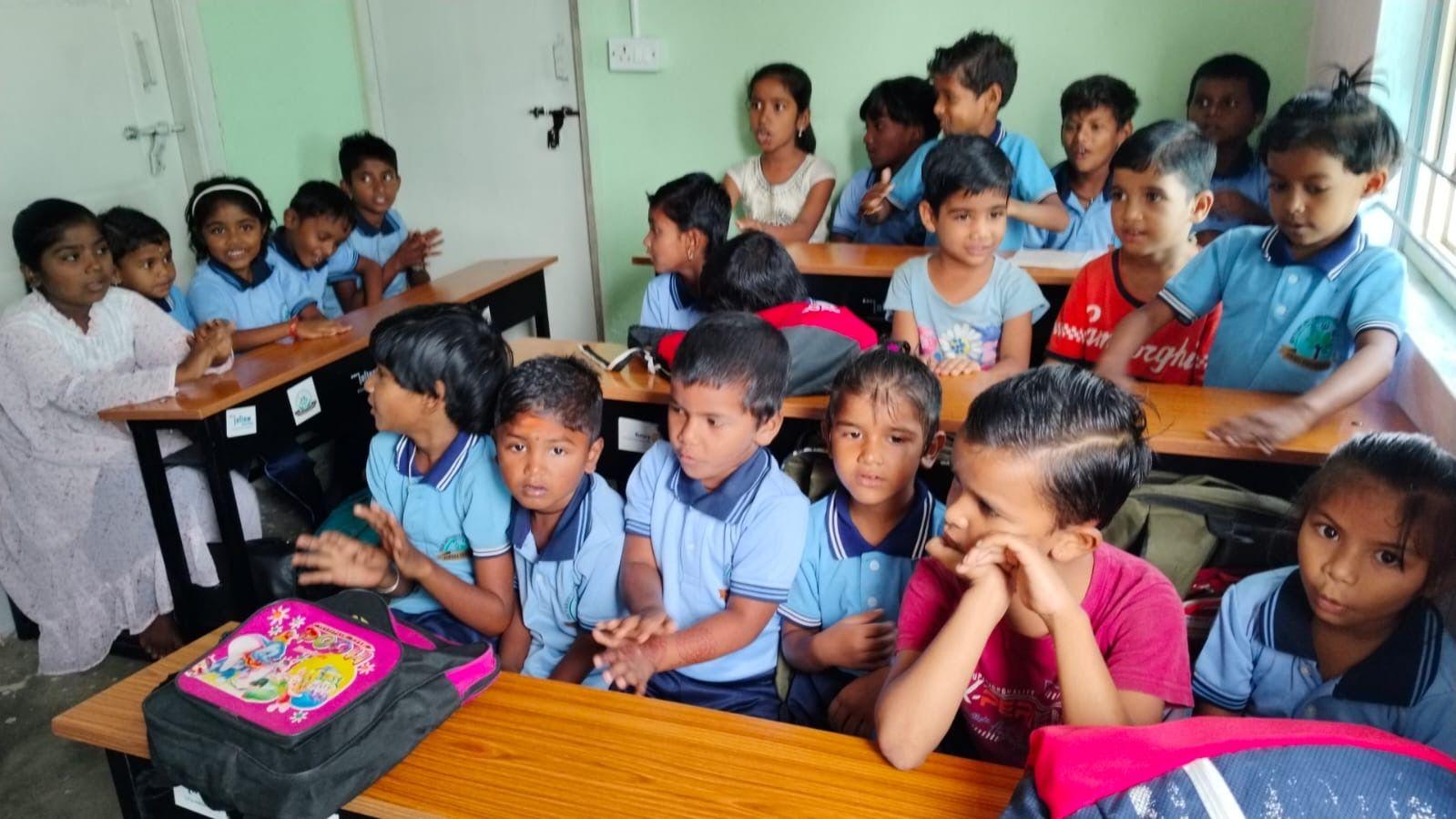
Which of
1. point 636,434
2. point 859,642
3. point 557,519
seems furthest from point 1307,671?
point 636,434

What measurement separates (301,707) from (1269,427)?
1528 millimetres

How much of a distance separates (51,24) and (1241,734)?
3919 mm

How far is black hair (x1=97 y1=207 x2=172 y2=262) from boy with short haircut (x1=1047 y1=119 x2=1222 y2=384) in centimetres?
259

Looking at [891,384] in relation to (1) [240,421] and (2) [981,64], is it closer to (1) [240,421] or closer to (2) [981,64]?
(1) [240,421]

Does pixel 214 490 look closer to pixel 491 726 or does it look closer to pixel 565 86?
pixel 491 726

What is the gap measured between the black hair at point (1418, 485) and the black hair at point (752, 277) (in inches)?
51.5

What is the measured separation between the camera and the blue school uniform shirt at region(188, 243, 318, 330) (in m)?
3.09

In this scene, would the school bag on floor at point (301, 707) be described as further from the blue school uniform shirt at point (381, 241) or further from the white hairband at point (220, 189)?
the blue school uniform shirt at point (381, 241)

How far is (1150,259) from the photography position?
229 centimetres

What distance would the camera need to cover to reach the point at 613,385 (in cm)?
218

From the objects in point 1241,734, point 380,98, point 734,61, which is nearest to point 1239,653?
point 1241,734

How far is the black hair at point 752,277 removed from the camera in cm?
228

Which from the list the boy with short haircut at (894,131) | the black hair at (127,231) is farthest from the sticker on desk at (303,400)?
the boy with short haircut at (894,131)

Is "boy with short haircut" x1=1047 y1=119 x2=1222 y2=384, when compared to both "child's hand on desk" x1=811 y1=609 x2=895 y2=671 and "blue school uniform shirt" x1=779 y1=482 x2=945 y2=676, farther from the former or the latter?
"child's hand on desk" x1=811 y1=609 x2=895 y2=671
